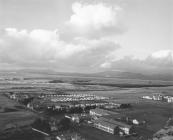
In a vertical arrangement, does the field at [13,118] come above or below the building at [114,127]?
above

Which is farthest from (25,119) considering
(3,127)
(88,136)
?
(88,136)

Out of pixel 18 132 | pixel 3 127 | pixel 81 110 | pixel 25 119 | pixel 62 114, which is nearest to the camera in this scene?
pixel 18 132

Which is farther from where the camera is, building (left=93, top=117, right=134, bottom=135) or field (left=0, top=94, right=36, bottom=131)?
field (left=0, top=94, right=36, bottom=131)

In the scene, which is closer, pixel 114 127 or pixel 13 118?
pixel 114 127

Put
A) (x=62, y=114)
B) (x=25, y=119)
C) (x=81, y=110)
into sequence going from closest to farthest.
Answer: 1. (x=25, y=119)
2. (x=62, y=114)
3. (x=81, y=110)

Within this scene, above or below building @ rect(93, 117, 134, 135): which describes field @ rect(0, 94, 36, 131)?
above

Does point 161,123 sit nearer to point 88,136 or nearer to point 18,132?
point 88,136

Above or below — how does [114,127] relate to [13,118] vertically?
below

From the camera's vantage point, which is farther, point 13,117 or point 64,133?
point 13,117

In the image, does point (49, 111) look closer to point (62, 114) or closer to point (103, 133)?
point (62, 114)

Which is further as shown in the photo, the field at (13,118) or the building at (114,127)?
the field at (13,118)
